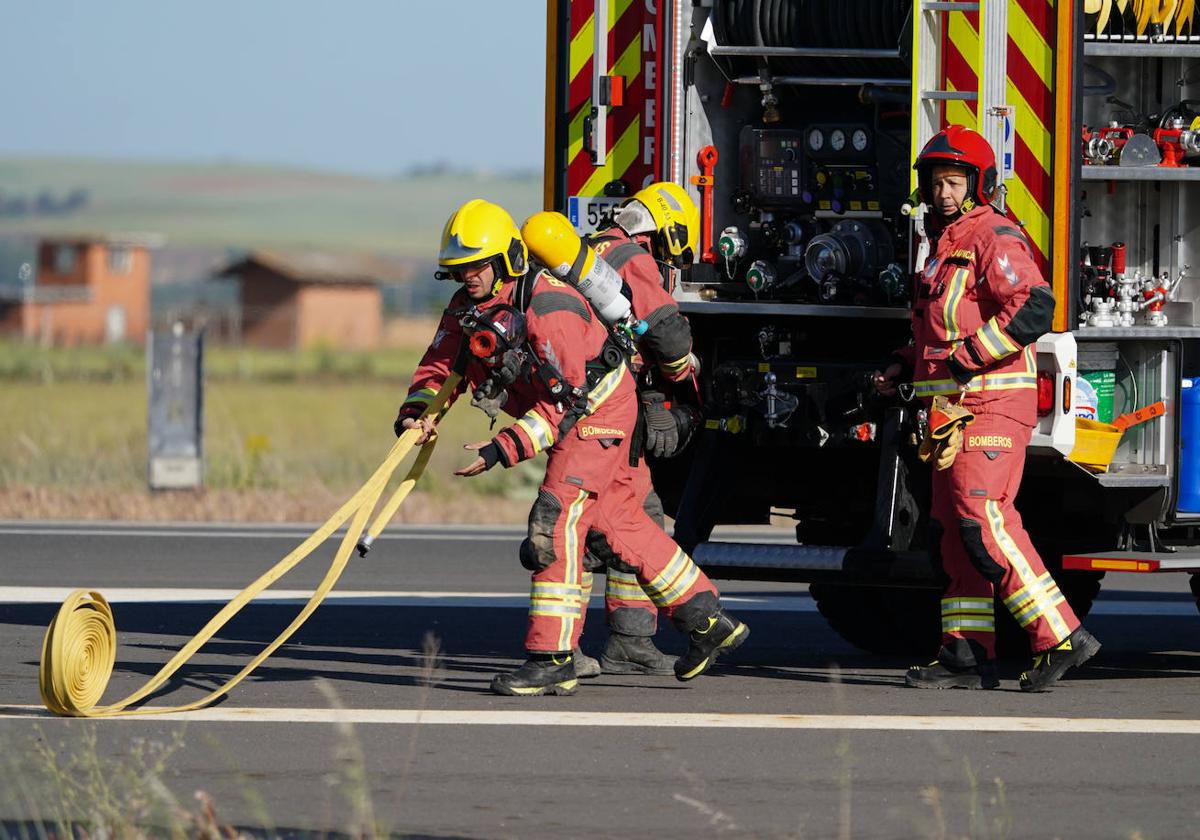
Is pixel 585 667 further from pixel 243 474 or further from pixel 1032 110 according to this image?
pixel 243 474

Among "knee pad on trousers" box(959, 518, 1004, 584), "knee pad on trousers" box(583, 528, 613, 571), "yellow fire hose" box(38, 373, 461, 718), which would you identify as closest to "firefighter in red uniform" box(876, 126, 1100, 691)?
"knee pad on trousers" box(959, 518, 1004, 584)

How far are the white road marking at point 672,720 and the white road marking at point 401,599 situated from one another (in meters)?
2.91

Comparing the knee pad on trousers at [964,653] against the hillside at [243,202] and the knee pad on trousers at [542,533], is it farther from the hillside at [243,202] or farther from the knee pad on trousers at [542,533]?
the hillside at [243,202]

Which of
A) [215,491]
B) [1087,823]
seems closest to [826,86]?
[1087,823]

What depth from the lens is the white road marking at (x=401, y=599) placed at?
1024 centimetres

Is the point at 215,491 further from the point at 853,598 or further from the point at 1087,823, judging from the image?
the point at 1087,823

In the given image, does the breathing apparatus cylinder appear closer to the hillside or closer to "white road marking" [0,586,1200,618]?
"white road marking" [0,586,1200,618]

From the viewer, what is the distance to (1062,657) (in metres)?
7.57

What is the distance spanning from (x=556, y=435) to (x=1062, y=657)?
1.91 metres

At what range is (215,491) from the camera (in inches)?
615

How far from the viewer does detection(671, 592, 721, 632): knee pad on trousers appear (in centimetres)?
777

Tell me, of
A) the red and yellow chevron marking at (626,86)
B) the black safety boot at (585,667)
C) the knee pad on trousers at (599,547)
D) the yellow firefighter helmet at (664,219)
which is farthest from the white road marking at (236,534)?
the knee pad on trousers at (599,547)

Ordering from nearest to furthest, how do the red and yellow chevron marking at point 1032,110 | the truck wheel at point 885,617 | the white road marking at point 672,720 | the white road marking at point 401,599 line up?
the white road marking at point 672,720 < the red and yellow chevron marking at point 1032,110 < the truck wheel at point 885,617 < the white road marking at point 401,599

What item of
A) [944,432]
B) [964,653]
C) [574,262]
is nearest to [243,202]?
[574,262]
